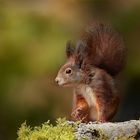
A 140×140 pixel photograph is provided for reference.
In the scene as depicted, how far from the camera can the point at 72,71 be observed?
4332 mm

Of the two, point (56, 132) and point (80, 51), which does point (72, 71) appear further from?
point (56, 132)

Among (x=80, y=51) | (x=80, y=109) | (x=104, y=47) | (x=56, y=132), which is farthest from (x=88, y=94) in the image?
(x=56, y=132)

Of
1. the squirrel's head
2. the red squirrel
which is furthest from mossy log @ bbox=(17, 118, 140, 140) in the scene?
the squirrel's head

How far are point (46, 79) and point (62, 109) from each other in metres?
0.35

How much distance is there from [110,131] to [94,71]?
567mm

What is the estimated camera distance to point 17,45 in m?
8.43

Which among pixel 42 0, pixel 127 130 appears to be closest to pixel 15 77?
pixel 42 0

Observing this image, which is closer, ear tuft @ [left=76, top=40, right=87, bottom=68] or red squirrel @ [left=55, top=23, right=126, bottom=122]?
red squirrel @ [left=55, top=23, right=126, bottom=122]

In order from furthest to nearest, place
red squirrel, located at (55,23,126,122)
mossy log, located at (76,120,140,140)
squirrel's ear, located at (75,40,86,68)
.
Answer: squirrel's ear, located at (75,40,86,68), red squirrel, located at (55,23,126,122), mossy log, located at (76,120,140,140)

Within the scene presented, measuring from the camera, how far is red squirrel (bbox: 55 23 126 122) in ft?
13.8

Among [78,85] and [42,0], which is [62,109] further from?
[78,85]

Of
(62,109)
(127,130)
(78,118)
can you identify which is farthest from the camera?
(62,109)

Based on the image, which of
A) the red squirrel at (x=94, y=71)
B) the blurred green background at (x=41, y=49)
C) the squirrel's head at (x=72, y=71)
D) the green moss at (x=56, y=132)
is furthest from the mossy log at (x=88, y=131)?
the blurred green background at (x=41, y=49)

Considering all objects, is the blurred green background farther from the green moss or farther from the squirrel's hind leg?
the green moss
